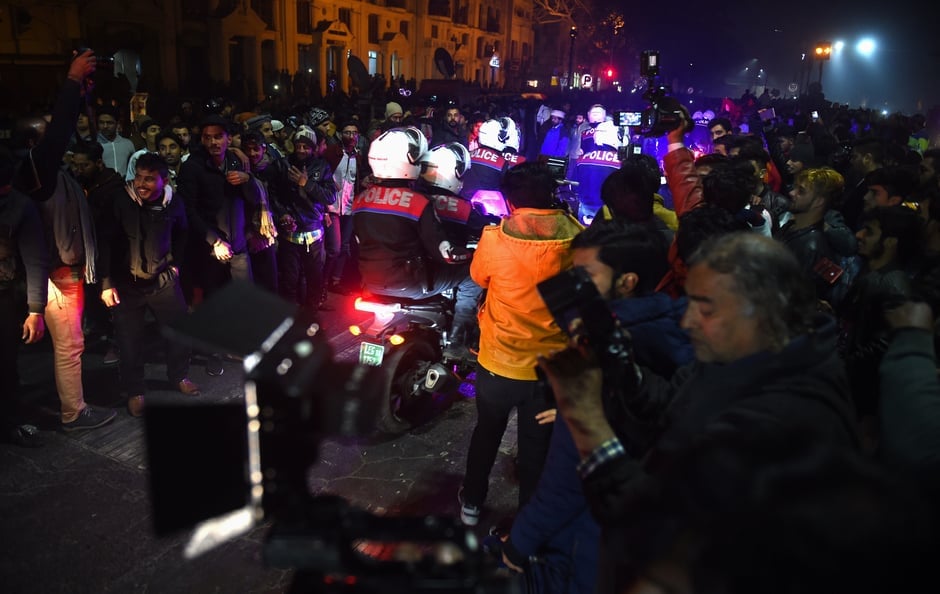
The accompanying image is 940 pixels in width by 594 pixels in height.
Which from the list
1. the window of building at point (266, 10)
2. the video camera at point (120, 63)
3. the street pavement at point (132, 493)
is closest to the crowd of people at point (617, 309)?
the street pavement at point (132, 493)

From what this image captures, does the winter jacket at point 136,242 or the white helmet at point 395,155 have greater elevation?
the white helmet at point 395,155

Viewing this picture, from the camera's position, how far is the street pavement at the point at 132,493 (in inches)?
141

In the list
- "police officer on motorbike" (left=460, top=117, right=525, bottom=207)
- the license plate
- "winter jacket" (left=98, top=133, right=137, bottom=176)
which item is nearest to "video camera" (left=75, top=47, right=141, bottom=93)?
"winter jacket" (left=98, top=133, right=137, bottom=176)

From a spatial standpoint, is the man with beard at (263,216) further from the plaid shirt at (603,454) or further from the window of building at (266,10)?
the window of building at (266,10)

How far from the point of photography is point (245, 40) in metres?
32.5

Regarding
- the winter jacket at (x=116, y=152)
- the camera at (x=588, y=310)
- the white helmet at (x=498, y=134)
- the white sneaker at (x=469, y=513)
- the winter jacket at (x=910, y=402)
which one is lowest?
the white sneaker at (x=469, y=513)

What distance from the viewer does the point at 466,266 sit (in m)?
5.22

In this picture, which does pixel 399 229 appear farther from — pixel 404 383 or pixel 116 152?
pixel 116 152

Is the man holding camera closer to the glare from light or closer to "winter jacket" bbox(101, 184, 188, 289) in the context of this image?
"winter jacket" bbox(101, 184, 188, 289)

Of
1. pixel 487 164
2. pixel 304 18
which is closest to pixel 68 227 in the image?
pixel 487 164

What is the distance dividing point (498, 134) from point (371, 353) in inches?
216

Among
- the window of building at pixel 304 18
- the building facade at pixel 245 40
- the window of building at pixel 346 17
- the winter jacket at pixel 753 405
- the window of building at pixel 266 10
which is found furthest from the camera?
the window of building at pixel 346 17

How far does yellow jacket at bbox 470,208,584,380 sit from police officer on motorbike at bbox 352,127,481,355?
48.6 inches

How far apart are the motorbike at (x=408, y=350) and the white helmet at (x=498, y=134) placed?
4.28 meters
